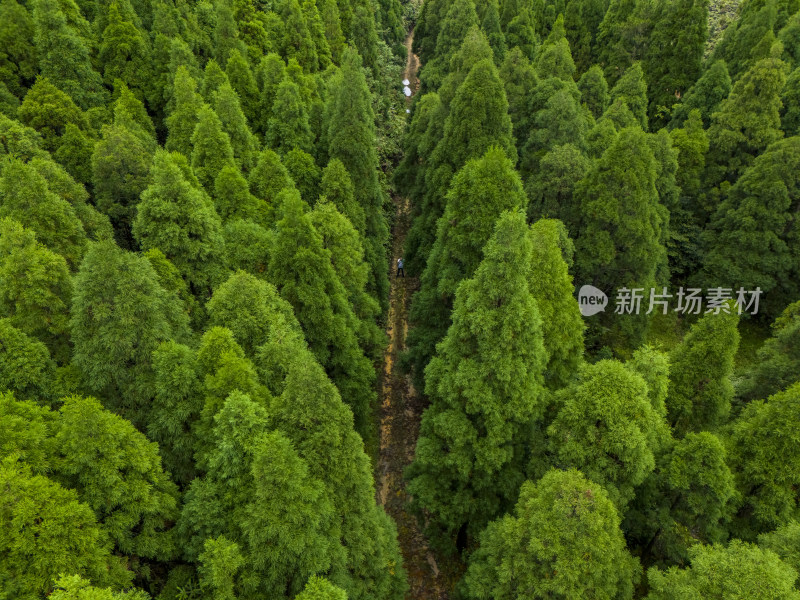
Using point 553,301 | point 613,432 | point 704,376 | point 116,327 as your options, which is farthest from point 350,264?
point 704,376

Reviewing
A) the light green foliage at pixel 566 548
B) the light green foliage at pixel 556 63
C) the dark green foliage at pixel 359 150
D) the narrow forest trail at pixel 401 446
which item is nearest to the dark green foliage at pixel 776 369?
the light green foliage at pixel 566 548

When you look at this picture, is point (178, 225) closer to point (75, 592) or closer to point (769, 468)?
point (75, 592)

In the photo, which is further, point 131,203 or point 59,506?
point 131,203

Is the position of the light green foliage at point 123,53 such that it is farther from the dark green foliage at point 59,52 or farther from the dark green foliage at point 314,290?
the dark green foliage at point 314,290

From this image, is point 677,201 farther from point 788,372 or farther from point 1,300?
point 1,300

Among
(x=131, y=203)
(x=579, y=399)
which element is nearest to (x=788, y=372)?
(x=579, y=399)

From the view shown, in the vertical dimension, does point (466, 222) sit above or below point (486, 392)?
above
